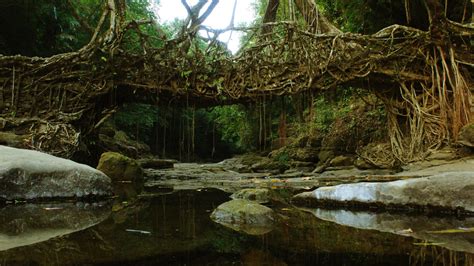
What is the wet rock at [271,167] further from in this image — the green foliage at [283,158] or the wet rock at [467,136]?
the wet rock at [467,136]

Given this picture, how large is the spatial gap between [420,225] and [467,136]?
4.49 metres

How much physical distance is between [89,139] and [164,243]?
24.7ft

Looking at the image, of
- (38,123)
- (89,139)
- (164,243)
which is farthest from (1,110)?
(164,243)

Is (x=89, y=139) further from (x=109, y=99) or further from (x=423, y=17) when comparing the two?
(x=423, y=17)

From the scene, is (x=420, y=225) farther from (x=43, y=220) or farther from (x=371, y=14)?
(x=371, y=14)

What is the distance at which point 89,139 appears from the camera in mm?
9273

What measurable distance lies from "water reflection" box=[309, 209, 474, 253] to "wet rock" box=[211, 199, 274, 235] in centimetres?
48

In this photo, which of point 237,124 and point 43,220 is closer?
point 43,220

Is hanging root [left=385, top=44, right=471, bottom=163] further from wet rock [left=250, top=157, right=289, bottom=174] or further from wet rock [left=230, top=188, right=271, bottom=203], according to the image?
wet rock [left=230, top=188, right=271, bottom=203]

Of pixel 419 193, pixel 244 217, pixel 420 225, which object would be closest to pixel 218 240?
pixel 244 217

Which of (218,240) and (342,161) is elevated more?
(342,161)

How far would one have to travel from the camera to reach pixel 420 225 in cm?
274

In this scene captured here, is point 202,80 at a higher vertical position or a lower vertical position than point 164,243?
higher

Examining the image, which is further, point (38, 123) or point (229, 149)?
point (229, 149)
